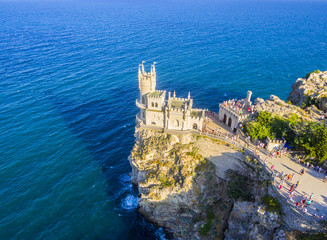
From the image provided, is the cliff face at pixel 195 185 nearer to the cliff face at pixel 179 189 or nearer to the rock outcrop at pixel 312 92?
the cliff face at pixel 179 189

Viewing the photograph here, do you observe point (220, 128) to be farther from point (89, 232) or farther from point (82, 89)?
point (82, 89)

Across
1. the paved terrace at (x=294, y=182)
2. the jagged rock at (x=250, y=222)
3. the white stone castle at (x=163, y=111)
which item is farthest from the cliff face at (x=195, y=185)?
the white stone castle at (x=163, y=111)

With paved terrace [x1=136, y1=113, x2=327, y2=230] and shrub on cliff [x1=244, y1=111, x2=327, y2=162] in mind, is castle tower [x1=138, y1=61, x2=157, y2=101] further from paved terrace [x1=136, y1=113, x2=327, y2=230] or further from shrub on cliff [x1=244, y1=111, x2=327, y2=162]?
shrub on cliff [x1=244, y1=111, x2=327, y2=162]

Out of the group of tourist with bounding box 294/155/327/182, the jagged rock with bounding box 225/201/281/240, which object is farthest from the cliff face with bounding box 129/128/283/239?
the group of tourist with bounding box 294/155/327/182

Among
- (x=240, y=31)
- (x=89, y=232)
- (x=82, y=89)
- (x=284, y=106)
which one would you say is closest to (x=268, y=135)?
(x=284, y=106)

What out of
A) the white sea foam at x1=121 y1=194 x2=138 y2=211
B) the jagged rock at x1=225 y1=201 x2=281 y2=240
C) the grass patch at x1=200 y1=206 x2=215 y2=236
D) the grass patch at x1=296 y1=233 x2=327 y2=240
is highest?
the grass patch at x1=296 y1=233 x2=327 y2=240
